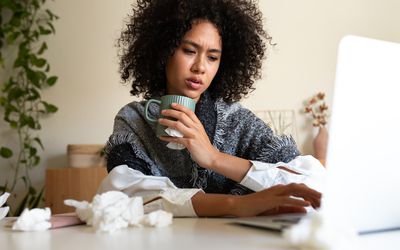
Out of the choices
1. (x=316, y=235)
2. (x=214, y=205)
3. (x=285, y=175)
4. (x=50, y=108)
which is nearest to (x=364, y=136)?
(x=316, y=235)

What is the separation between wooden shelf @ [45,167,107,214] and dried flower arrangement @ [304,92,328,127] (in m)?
1.22

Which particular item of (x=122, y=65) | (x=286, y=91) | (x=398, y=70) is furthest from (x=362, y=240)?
(x=286, y=91)

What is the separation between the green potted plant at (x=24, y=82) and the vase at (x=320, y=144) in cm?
148

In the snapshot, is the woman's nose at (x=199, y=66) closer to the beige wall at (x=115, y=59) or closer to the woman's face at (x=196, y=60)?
the woman's face at (x=196, y=60)

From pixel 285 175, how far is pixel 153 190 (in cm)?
26

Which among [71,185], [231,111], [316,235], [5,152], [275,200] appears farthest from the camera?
[5,152]

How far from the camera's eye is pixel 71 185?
8.32 ft

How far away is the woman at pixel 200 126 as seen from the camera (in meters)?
0.92

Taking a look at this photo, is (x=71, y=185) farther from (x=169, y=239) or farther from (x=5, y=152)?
(x=169, y=239)

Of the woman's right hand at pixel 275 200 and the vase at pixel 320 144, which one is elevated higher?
the vase at pixel 320 144

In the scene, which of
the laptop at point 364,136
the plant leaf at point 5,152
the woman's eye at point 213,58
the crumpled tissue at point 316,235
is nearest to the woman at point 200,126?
the woman's eye at point 213,58

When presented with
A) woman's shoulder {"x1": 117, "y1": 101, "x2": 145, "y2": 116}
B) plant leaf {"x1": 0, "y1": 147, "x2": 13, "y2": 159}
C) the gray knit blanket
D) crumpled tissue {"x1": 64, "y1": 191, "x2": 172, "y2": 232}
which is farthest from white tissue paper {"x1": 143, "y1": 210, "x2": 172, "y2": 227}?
plant leaf {"x1": 0, "y1": 147, "x2": 13, "y2": 159}

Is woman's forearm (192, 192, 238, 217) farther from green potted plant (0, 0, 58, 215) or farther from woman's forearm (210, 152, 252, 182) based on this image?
green potted plant (0, 0, 58, 215)

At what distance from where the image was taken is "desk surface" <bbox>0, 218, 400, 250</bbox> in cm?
53
